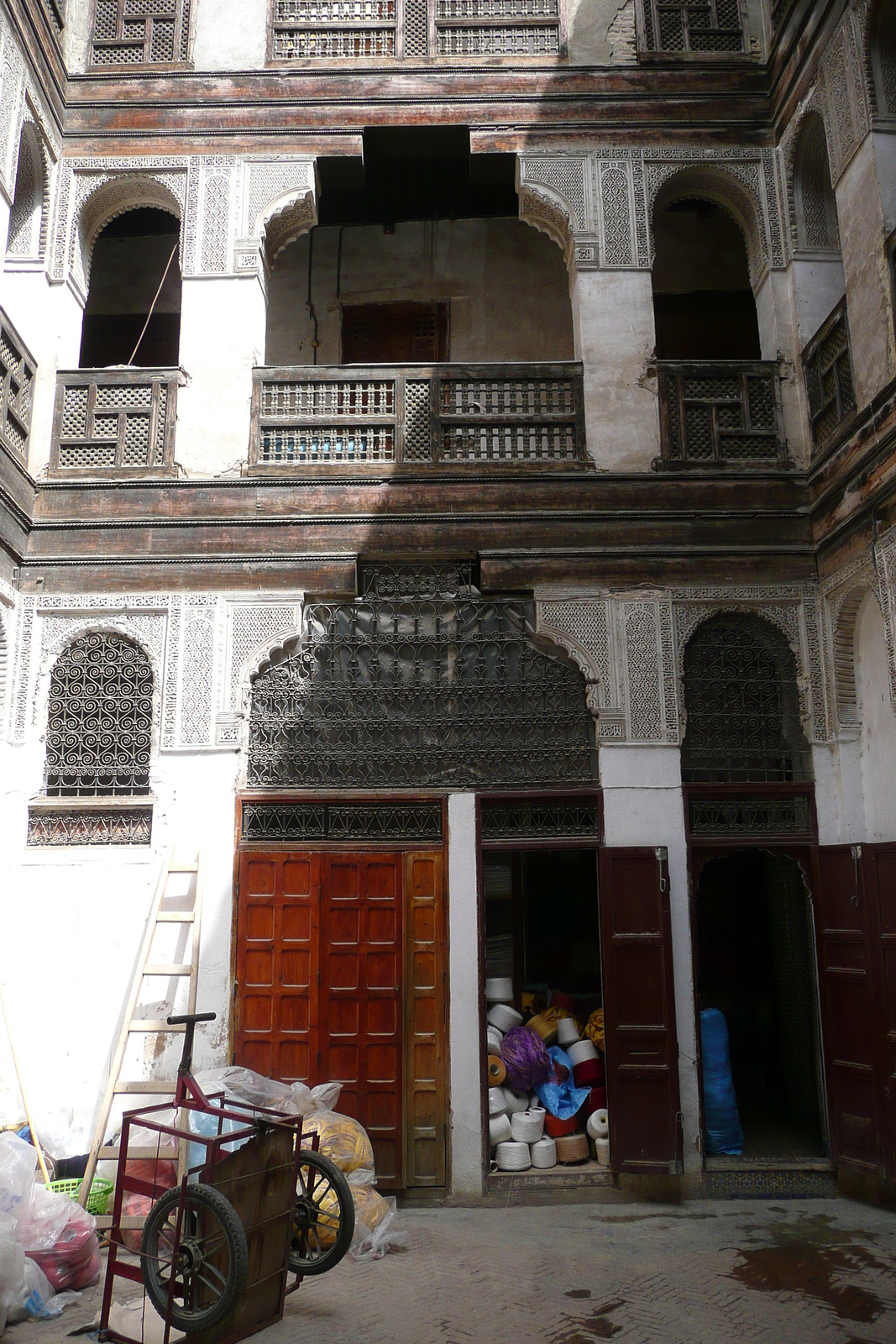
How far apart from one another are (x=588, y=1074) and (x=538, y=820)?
173cm

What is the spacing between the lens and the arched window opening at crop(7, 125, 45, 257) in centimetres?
734

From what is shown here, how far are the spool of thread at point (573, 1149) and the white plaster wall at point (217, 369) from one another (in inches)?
193

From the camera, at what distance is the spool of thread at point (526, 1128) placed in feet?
21.3

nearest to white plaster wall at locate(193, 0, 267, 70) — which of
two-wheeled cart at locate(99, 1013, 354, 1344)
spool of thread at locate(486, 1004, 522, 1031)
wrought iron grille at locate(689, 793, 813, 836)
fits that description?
wrought iron grille at locate(689, 793, 813, 836)

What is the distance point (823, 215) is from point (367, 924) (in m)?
5.86

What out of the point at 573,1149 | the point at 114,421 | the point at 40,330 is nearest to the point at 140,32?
the point at 40,330

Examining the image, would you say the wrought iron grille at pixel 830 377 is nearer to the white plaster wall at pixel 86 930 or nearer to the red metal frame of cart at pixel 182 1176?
the white plaster wall at pixel 86 930

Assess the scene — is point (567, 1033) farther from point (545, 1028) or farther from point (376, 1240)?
point (376, 1240)

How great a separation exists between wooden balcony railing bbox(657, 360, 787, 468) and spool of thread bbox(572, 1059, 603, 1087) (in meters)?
4.11

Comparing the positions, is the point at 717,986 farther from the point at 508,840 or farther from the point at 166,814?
the point at 166,814

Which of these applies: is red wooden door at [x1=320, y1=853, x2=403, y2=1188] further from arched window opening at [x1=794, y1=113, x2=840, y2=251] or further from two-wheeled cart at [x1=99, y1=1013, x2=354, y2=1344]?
arched window opening at [x1=794, y1=113, x2=840, y2=251]

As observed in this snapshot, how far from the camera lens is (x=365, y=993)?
643cm

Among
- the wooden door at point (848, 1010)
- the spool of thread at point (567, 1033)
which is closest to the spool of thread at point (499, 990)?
the spool of thread at point (567, 1033)

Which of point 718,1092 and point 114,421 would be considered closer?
point 718,1092
